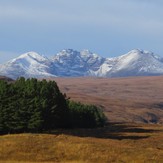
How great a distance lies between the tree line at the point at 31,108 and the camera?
3949 inches

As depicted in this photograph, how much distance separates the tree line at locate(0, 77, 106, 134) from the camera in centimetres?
10031

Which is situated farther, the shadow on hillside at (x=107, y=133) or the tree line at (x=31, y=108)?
the shadow on hillside at (x=107, y=133)

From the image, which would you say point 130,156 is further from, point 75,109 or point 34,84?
point 75,109

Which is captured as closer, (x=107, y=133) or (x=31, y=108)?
(x=31, y=108)

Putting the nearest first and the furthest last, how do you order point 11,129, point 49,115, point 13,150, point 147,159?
point 147,159 < point 13,150 < point 11,129 < point 49,115

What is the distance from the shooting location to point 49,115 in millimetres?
114250

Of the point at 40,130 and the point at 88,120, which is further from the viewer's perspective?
the point at 88,120

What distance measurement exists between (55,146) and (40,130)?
43.5 meters

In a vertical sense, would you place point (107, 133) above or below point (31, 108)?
below

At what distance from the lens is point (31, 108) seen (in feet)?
343

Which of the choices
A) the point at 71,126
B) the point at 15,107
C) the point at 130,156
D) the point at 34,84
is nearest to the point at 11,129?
the point at 15,107

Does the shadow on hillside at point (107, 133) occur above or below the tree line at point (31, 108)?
below

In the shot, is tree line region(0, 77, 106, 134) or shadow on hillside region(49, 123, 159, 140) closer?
tree line region(0, 77, 106, 134)

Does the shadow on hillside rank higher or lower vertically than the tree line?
lower
